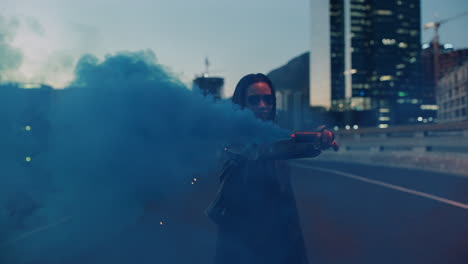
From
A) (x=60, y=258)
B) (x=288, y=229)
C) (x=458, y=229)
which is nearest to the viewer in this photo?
(x=288, y=229)

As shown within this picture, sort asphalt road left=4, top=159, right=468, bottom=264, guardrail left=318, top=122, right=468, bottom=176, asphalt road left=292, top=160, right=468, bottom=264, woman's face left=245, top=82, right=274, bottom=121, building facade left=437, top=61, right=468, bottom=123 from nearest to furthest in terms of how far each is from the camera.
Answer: woman's face left=245, top=82, right=274, bottom=121 < asphalt road left=4, top=159, right=468, bottom=264 < asphalt road left=292, top=160, right=468, bottom=264 < guardrail left=318, top=122, right=468, bottom=176 < building facade left=437, top=61, right=468, bottom=123

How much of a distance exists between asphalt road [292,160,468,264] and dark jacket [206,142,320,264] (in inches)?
107

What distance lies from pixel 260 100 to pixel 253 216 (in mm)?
778

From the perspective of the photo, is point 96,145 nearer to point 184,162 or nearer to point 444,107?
point 184,162

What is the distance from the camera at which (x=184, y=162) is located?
253 centimetres

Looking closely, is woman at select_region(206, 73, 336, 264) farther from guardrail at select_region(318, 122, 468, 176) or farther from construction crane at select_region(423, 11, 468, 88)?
construction crane at select_region(423, 11, 468, 88)

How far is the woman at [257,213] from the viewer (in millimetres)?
2910

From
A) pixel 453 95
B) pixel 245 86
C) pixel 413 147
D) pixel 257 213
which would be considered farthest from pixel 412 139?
pixel 453 95

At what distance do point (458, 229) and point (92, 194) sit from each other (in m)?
6.14

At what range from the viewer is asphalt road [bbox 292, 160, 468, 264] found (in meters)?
5.66

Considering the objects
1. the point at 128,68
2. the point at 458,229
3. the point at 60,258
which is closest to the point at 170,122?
the point at 128,68

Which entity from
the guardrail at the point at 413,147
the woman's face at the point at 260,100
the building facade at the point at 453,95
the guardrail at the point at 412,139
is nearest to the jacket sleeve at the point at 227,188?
the woman's face at the point at 260,100

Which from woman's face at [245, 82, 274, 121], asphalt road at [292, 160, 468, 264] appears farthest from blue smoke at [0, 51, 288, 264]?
asphalt road at [292, 160, 468, 264]

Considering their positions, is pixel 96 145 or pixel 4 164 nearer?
pixel 96 145
